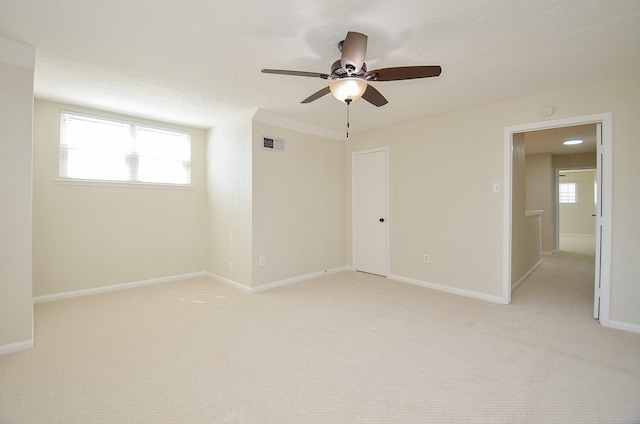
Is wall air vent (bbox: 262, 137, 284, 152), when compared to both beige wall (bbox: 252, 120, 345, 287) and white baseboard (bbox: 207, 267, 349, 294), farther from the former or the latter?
white baseboard (bbox: 207, 267, 349, 294)

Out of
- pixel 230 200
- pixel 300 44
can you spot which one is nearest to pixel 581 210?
pixel 230 200

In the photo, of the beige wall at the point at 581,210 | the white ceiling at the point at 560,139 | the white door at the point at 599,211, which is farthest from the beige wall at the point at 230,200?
the beige wall at the point at 581,210

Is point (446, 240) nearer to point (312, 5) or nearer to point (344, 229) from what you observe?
point (344, 229)

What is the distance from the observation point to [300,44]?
2225 millimetres

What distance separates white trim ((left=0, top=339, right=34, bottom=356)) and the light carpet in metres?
0.12

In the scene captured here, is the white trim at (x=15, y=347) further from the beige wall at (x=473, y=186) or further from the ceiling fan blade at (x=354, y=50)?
the beige wall at (x=473, y=186)

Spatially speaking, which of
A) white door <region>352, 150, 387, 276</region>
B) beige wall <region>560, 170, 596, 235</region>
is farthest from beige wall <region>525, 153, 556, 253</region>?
white door <region>352, 150, 387, 276</region>

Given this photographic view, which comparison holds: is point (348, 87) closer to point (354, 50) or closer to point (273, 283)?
point (354, 50)

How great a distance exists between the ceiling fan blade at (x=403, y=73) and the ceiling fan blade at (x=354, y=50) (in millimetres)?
135

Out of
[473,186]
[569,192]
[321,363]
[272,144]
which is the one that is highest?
[272,144]

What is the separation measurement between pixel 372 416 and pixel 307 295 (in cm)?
222

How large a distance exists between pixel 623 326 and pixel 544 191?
15.4 ft

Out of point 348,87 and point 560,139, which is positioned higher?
point 560,139

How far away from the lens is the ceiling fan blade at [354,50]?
1760 millimetres
